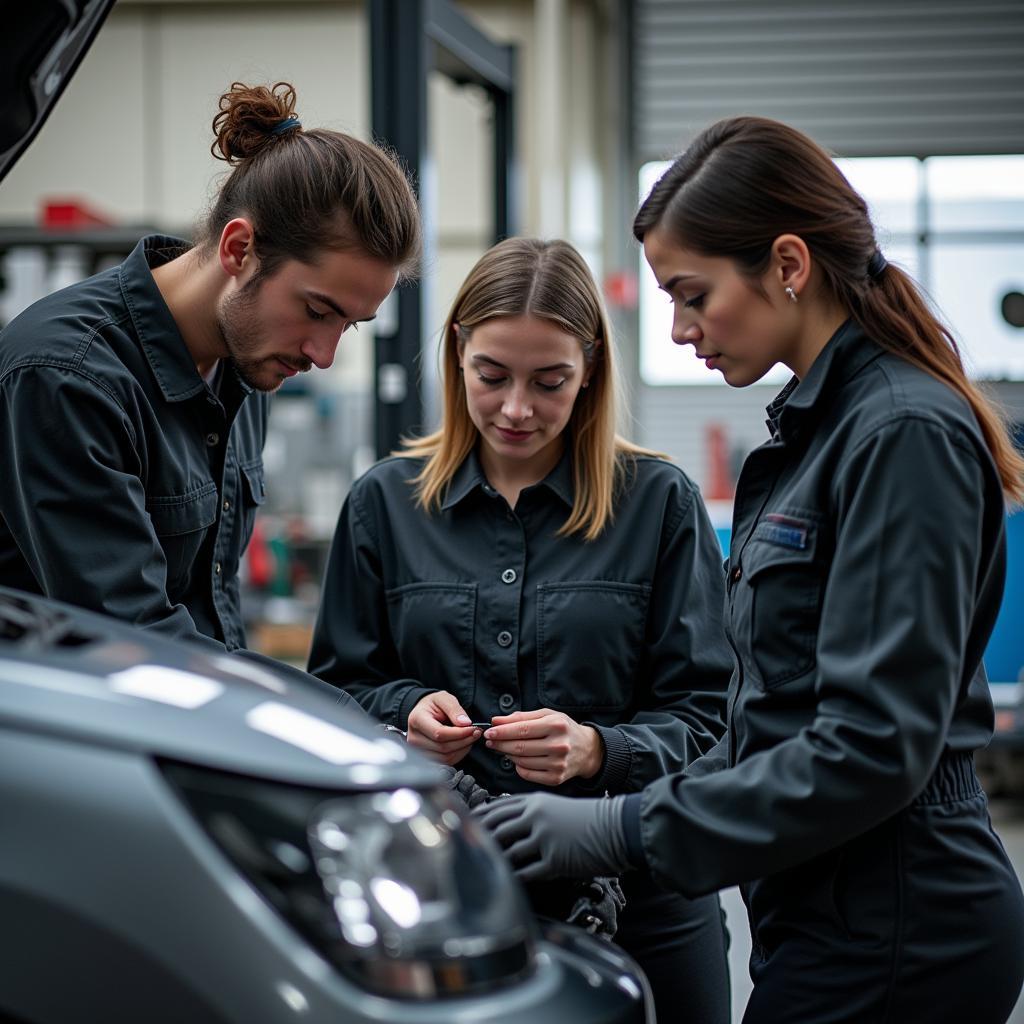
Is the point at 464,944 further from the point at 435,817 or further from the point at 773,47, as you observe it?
the point at 773,47

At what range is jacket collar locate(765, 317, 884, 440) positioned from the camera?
1.15 m

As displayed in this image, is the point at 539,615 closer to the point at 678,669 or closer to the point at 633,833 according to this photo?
the point at 678,669

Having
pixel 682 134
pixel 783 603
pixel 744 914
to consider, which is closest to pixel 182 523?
pixel 783 603

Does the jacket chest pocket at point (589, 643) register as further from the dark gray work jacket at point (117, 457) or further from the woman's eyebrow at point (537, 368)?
the dark gray work jacket at point (117, 457)

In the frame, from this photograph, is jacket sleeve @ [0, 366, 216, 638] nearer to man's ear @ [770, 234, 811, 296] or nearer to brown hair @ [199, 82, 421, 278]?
brown hair @ [199, 82, 421, 278]

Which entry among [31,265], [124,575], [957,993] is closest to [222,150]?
[124,575]

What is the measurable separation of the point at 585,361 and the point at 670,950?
2.42ft

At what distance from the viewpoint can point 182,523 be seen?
1.47 meters

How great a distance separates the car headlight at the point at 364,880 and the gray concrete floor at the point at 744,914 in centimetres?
149

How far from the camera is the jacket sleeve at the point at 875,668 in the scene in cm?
100

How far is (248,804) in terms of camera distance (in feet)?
2.59

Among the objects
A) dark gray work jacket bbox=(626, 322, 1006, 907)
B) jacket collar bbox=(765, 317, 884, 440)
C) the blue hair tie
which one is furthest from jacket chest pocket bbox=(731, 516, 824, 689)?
the blue hair tie

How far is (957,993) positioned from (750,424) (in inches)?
242

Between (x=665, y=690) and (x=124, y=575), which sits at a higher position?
(x=124, y=575)
